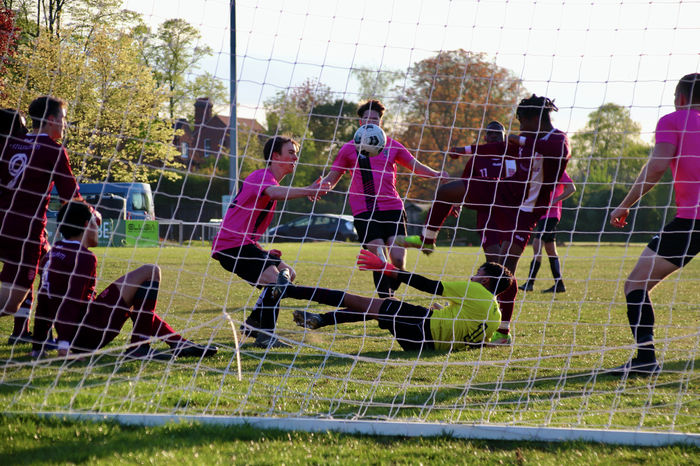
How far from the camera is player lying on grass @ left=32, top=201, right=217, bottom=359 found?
3.93 meters

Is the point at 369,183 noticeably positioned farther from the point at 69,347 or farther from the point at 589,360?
the point at 69,347

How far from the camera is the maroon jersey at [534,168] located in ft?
15.6

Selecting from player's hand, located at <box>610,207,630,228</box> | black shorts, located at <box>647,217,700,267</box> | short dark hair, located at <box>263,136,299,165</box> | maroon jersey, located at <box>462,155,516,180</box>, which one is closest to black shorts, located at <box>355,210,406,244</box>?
maroon jersey, located at <box>462,155,516,180</box>

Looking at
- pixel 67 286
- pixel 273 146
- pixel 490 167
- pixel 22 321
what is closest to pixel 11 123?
pixel 67 286

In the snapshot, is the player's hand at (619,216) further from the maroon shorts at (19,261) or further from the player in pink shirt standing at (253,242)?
the maroon shorts at (19,261)

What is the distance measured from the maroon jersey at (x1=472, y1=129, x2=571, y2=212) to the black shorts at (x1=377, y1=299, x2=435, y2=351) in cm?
119

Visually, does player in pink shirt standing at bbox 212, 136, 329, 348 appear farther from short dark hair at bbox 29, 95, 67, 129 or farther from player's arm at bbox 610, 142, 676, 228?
player's arm at bbox 610, 142, 676, 228

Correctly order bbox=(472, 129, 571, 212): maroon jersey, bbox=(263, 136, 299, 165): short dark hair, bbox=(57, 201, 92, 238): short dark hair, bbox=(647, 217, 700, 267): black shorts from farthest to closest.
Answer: bbox=(263, 136, 299, 165): short dark hair, bbox=(472, 129, 571, 212): maroon jersey, bbox=(57, 201, 92, 238): short dark hair, bbox=(647, 217, 700, 267): black shorts

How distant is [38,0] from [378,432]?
6.19m

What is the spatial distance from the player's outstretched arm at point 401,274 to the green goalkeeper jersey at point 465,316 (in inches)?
2.9

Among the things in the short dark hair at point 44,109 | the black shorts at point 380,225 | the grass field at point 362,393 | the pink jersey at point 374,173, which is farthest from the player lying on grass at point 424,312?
the short dark hair at point 44,109

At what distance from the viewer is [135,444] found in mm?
2680

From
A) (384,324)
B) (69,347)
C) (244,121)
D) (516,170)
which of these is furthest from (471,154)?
(69,347)

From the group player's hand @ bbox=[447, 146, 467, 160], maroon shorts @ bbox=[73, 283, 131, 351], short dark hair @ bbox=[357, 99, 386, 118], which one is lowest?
maroon shorts @ bbox=[73, 283, 131, 351]
